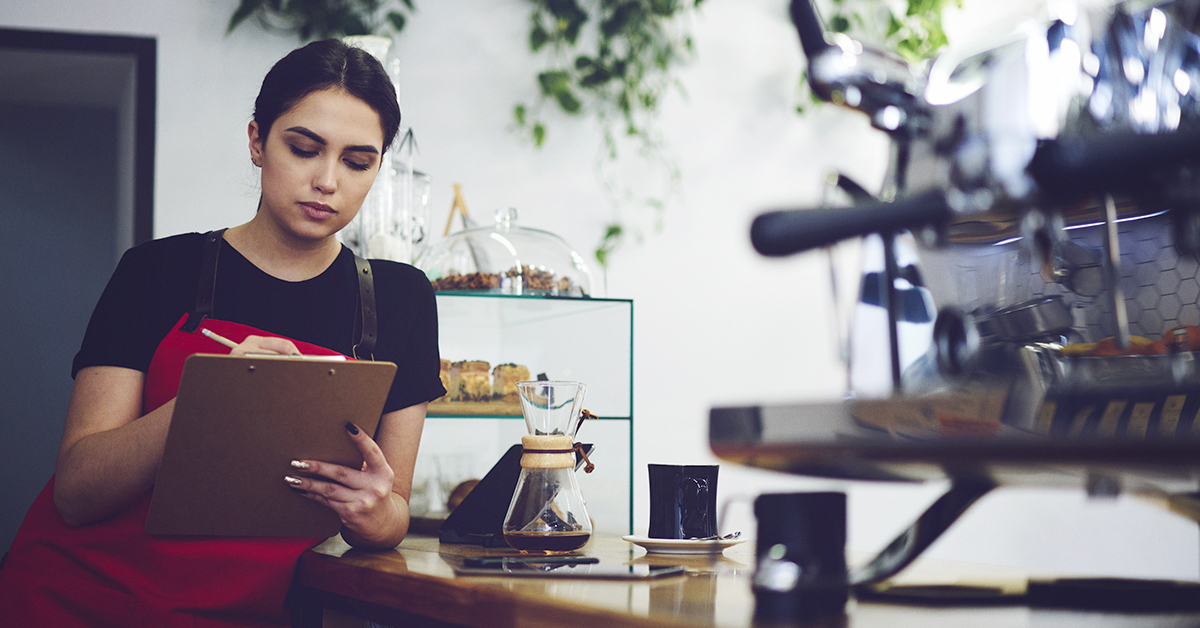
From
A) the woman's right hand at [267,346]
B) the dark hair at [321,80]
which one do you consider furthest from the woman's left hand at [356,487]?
the dark hair at [321,80]

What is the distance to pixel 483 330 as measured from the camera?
148 centimetres

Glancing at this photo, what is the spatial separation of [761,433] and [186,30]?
2004 millimetres

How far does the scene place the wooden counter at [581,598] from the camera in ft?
2.08

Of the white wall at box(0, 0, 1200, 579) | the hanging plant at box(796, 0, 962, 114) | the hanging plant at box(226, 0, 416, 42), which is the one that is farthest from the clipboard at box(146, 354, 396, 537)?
the hanging plant at box(796, 0, 962, 114)

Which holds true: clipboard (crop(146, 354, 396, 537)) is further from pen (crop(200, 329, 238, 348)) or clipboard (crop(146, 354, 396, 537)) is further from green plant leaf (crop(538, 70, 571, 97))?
green plant leaf (crop(538, 70, 571, 97))

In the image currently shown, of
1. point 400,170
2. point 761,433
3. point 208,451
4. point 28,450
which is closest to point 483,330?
point 400,170

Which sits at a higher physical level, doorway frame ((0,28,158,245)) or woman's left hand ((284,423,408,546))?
doorway frame ((0,28,158,245))

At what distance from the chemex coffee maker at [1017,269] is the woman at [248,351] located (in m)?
0.59

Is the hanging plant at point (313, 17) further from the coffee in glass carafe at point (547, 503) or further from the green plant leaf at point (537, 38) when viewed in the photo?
the coffee in glass carafe at point (547, 503)

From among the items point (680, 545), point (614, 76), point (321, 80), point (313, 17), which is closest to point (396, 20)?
point (313, 17)

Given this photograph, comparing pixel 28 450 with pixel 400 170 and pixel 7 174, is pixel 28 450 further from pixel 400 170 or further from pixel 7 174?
pixel 400 170

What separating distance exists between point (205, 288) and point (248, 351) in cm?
25

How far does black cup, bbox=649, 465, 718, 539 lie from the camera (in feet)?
3.84

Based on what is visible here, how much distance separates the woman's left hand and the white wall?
1229mm
